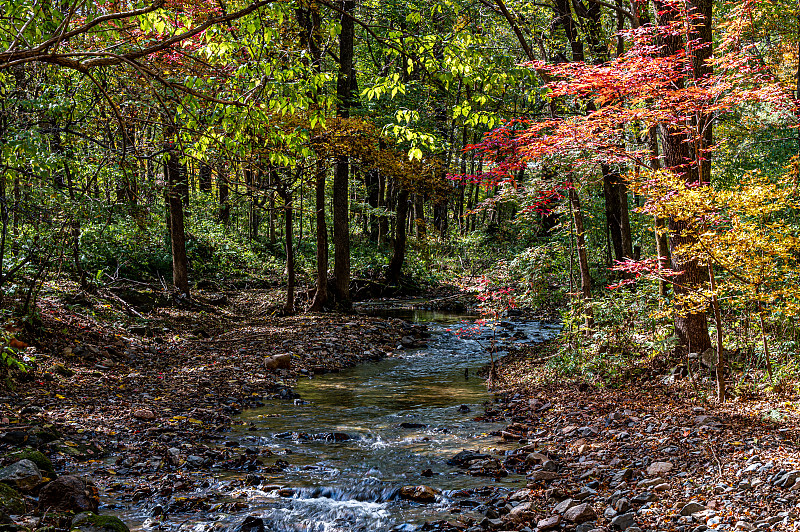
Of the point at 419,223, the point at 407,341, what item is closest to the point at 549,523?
the point at 407,341

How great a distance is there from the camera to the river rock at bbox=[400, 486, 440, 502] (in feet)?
16.5

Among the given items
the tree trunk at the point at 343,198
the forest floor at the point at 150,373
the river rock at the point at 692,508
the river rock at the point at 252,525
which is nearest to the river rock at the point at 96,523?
the forest floor at the point at 150,373

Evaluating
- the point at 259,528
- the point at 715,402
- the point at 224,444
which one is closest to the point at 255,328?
the point at 224,444

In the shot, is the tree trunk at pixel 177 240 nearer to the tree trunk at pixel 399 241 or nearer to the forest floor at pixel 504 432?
the forest floor at pixel 504 432

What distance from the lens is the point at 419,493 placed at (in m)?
5.08

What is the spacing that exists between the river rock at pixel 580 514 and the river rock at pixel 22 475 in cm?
423

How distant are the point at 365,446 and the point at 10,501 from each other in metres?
3.50

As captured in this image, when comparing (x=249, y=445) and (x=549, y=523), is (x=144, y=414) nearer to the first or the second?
(x=249, y=445)

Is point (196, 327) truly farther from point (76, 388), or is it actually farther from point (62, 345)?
point (76, 388)

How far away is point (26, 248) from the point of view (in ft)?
25.0

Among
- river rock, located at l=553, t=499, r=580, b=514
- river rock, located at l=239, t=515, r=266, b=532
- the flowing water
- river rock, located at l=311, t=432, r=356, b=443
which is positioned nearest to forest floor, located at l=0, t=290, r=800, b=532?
river rock, located at l=553, t=499, r=580, b=514

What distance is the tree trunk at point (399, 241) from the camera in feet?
64.0

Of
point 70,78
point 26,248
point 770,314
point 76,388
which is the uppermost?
point 70,78

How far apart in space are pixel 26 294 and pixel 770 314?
10666 mm
